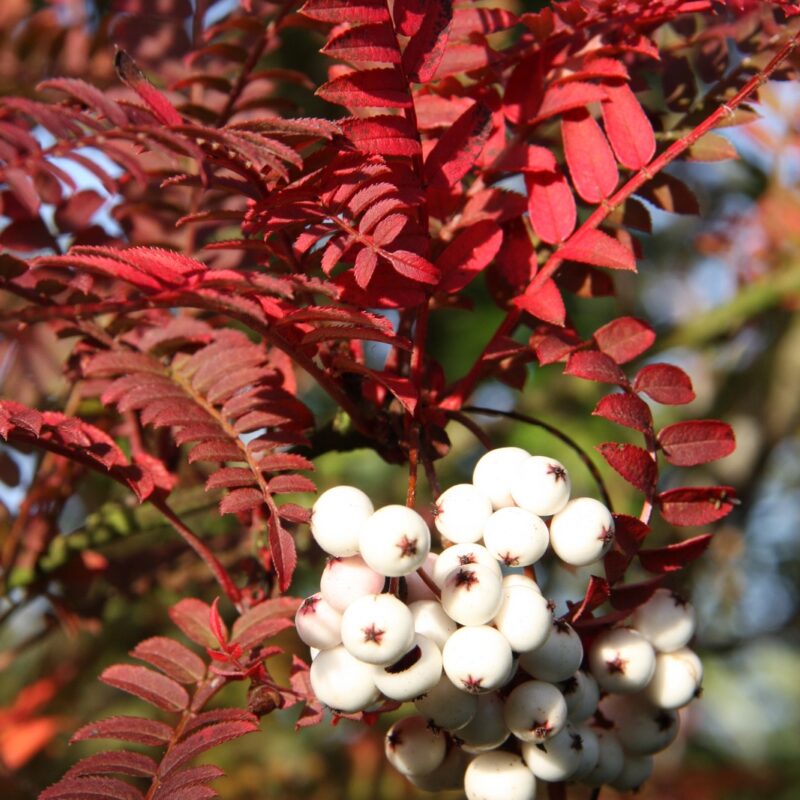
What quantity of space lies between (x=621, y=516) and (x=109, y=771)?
42 cm

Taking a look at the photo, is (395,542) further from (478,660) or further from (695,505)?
(695,505)

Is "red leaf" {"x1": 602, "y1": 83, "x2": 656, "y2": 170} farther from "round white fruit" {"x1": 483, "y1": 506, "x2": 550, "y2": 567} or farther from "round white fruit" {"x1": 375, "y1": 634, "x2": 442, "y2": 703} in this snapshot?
"round white fruit" {"x1": 375, "y1": 634, "x2": 442, "y2": 703}

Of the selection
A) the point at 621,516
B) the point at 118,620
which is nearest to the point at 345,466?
the point at 118,620

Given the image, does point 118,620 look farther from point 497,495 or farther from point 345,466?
point 497,495

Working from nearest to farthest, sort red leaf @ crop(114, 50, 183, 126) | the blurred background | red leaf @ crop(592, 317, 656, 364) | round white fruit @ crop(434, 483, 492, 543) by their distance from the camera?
red leaf @ crop(114, 50, 183, 126) → round white fruit @ crop(434, 483, 492, 543) → red leaf @ crop(592, 317, 656, 364) → the blurred background

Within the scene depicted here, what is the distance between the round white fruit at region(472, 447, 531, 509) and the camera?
76cm

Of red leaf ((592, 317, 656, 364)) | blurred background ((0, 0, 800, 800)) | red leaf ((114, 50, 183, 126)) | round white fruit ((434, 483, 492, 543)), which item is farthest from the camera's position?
blurred background ((0, 0, 800, 800))

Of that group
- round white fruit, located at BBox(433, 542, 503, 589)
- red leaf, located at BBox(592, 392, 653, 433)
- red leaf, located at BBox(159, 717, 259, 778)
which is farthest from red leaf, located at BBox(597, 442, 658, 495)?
red leaf, located at BBox(159, 717, 259, 778)

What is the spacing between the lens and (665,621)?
2.75 feet

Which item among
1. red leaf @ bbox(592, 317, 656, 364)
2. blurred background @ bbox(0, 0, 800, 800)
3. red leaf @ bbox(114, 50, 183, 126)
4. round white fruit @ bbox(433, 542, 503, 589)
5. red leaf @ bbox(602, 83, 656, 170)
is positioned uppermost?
red leaf @ bbox(114, 50, 183, 126)

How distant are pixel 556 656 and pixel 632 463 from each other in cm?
16

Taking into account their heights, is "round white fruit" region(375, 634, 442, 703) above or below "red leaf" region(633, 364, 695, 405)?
below

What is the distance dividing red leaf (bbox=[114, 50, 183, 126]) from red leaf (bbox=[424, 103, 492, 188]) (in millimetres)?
211

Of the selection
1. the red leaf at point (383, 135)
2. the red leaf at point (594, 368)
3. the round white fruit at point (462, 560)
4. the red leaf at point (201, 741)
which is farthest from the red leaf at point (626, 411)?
the red leaf at point (201, 741)
